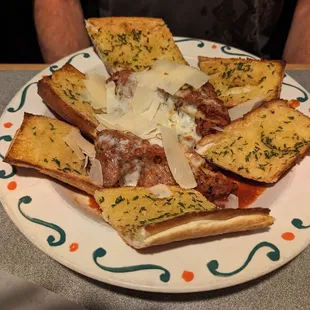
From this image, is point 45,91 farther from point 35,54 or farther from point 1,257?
point 35,54

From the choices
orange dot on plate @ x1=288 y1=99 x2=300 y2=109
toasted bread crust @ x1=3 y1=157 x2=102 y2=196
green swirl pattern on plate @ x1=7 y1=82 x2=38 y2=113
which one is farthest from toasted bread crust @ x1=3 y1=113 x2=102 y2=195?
orange dot on plate @ x1=288 y1=99 x2=300 y2=109

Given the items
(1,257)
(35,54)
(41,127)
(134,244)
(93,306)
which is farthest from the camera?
(35,54)

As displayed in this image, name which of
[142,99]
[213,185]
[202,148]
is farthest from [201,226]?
[142,99]

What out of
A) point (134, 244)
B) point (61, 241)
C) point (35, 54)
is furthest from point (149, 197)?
point (35, 54)

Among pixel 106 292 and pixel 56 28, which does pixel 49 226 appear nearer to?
pixel 106 292

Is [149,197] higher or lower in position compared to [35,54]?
higher

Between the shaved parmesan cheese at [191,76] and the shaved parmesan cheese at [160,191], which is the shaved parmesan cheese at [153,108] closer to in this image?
the shaved parmesan cheese at [191,76]

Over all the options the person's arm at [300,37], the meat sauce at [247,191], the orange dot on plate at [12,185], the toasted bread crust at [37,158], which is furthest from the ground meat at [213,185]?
the person's arm at [300,37]

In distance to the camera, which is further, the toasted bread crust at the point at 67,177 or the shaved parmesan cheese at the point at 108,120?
the shaved parmesan cheese at the point at 108,120

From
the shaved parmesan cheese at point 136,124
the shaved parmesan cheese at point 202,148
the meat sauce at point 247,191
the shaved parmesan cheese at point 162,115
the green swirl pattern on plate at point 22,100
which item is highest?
the shaved parmesan cheese at point 162,115
